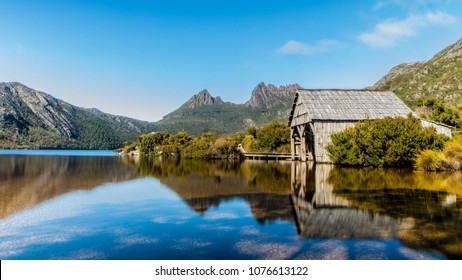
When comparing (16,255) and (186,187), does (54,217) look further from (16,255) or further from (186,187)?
(186,187)

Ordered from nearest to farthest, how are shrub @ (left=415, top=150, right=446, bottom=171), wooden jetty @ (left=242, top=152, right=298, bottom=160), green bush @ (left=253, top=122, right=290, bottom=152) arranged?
shrub @ (left=415, top=150, right=446, bottom=171)
wooden jetty @ (left=242, top=152, right=298, bottom=160)
green bush @ (left=253, top=122, right=290, bottom=152)

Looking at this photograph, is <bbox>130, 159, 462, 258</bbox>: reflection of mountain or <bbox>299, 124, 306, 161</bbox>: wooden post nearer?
<bbox>130, 159, 462, 258</bbox>: reflection of mountain

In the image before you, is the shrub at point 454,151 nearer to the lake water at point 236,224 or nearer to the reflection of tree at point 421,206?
the reflection of tree at point 421,206

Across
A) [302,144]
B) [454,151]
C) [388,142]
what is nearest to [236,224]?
[454,151]

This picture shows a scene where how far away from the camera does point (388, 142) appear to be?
25.6 meters

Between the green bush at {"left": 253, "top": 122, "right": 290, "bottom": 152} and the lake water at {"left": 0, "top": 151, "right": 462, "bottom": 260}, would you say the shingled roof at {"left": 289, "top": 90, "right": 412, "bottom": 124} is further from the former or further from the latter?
the lake water at {"left": 0, "top": 151, "right": 462, "bottom": 260}

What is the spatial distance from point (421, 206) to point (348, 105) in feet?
82.6

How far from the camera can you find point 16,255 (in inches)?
244

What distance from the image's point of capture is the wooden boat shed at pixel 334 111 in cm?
3238

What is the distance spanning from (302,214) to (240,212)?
6.05 ft

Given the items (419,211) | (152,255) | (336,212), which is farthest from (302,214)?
(152,255)

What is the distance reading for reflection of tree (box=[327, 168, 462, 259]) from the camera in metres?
6.68

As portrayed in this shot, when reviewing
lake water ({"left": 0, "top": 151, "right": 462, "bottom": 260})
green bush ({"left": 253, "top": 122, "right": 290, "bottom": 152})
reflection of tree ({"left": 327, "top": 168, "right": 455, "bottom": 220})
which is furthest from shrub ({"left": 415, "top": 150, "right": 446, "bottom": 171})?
green bush ({"left": 253, "top": 122, "right": 290, "bottom": 152})

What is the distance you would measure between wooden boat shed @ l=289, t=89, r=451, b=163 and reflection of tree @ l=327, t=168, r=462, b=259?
52.8 ft
